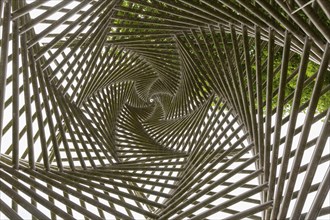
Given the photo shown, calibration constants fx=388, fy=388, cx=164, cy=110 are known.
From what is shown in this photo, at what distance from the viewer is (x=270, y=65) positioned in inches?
147

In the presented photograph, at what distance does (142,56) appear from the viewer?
8.09 m

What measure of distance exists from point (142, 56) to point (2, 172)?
4992mm

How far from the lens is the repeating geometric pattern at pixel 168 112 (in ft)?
10.2

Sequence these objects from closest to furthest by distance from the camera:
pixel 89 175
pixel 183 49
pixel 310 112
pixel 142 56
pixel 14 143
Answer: pixel 310 112, pixel 14 143, pixel 89 175, pixel 183 49, pixel 142 56

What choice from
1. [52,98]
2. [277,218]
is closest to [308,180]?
[277,218]

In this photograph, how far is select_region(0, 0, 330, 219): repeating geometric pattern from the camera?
10.2ft

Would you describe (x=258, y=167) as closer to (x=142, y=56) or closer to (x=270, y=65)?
(x=270, y=65)

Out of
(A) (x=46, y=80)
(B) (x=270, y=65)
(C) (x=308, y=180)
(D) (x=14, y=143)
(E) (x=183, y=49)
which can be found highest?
(E) (x=183, y=49)

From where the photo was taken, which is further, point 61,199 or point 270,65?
point 270,65

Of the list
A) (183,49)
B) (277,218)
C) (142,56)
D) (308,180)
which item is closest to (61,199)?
(277,218)

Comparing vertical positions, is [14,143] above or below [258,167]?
above

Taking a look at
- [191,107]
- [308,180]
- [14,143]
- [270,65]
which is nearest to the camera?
[308,180]

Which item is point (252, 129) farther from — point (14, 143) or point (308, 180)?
point (14, 143)

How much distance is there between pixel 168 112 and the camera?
1012 cm
